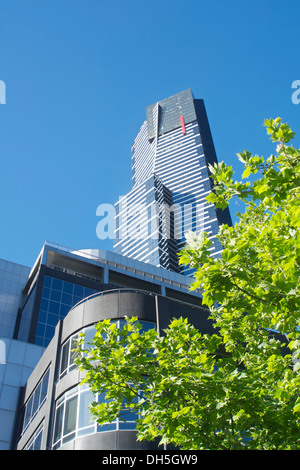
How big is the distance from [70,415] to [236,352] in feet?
31.5

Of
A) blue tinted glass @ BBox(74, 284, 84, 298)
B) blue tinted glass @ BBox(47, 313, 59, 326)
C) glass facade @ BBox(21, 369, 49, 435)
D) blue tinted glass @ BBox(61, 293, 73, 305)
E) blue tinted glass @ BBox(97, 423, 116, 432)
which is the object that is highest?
blue tinted glass @ BBox(74, 284, 84, 298)

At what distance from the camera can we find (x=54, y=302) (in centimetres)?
4878

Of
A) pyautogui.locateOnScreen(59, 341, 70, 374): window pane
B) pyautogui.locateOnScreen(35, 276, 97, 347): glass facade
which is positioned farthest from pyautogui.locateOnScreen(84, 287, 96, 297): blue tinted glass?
pyautogui.locateOnScreen(59, 341, 70, 374): window pane

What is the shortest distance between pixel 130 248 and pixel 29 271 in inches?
5197

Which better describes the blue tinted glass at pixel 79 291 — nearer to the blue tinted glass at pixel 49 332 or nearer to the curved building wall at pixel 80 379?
the blue tinted glass at pixel 49 332

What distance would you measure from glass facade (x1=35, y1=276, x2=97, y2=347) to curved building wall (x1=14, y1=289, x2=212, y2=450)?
22.6 meters

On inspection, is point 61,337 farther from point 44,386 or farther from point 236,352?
point 236,352

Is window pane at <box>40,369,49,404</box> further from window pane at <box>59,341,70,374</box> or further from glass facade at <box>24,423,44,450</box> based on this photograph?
window pane at <box>59,341,70,374</box>

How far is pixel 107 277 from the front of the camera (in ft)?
183

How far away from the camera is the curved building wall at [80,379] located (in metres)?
15.1

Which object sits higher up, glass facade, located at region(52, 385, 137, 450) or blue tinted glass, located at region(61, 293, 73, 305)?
blue tinted glass, located at region(61, 293, 73, 305)

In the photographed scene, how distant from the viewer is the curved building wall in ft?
49.4
